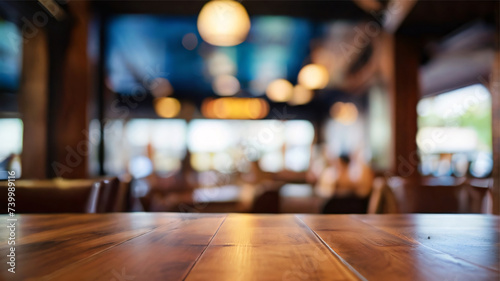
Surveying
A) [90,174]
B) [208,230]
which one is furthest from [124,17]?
[208,230]

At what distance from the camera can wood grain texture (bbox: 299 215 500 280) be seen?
1.73 feet

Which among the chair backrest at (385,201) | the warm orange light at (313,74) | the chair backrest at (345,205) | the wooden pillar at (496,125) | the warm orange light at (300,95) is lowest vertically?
the chair backrest at (345,205)

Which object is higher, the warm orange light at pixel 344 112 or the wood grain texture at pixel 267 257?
the warm orange light at pixel 344 112

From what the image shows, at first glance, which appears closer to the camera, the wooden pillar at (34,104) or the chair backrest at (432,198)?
the chair backrest at (432,198)

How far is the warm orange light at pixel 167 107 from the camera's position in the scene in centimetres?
1007

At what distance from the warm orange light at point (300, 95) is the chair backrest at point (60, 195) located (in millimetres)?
7461

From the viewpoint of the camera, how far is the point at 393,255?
2.09 ft

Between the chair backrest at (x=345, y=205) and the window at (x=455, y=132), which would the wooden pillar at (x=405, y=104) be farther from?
the window at (x=455, y=132)

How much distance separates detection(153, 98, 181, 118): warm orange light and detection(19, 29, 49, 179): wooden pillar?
22.8 feet

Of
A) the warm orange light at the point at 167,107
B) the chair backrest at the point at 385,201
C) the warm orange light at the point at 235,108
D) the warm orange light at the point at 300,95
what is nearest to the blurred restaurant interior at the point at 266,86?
the chair backrest at the point at 385,201

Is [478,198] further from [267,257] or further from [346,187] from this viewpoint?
[346,187]

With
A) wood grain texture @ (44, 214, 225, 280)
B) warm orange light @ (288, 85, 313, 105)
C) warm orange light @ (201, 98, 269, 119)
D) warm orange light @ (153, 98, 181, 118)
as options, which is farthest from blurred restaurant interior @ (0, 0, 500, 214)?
warm orange light @ (153, 98, 181, 118)

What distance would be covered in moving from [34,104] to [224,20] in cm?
198

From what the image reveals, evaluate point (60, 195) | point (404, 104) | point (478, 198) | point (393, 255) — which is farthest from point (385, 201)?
point (404, 104)
